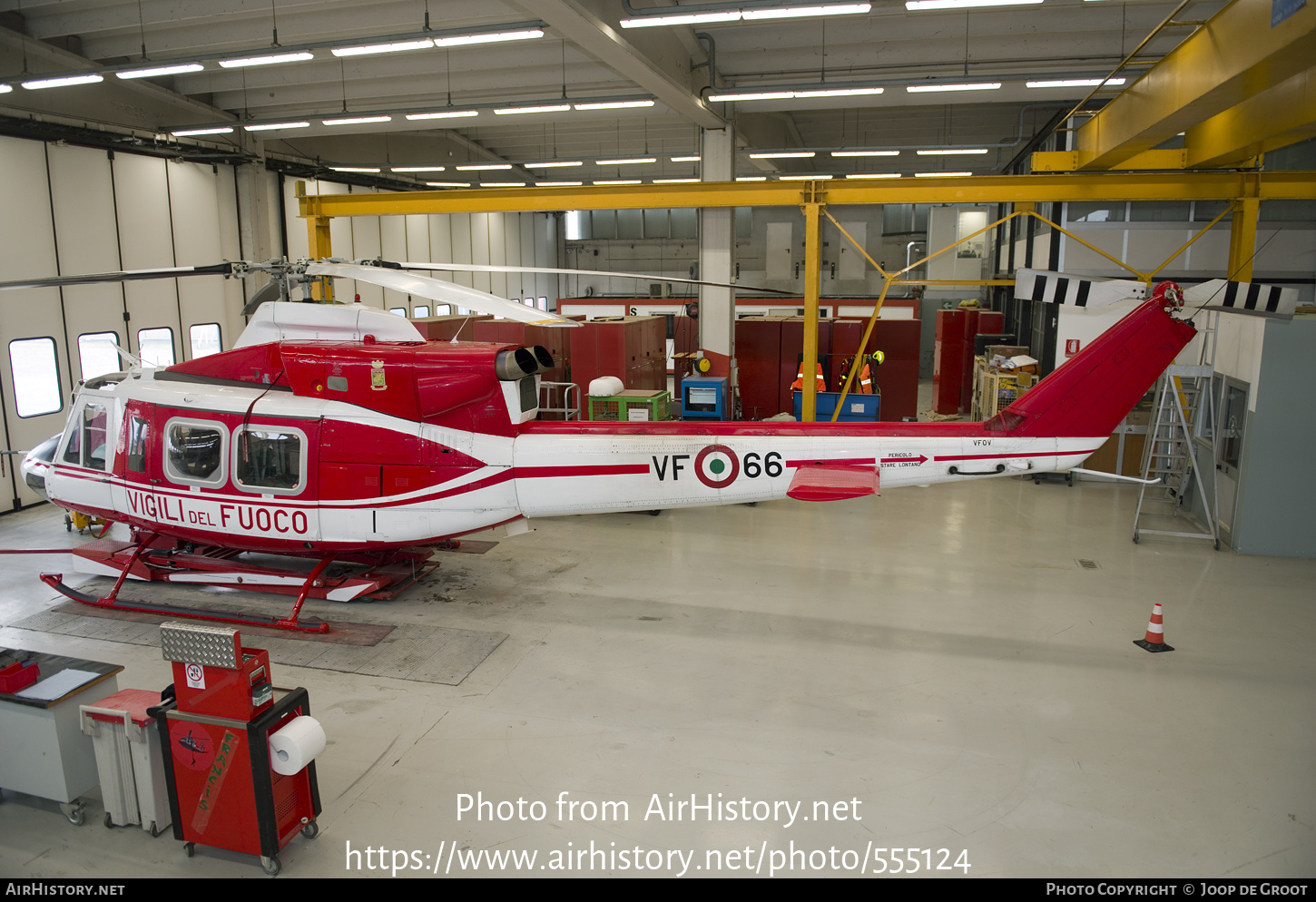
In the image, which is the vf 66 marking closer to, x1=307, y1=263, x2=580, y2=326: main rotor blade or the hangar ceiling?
x1=307, y1=263, x2=580, y2=326: main rotor blade

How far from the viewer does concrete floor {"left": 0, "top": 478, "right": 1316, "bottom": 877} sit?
4.27 meters

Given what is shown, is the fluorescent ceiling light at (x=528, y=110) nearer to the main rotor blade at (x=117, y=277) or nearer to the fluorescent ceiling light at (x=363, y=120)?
the fluorescent ceiling light at (x=363, y=120)

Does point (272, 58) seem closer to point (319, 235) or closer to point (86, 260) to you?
point (319, 235)

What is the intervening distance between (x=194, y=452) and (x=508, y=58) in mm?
7897

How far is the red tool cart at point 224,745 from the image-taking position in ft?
12.6

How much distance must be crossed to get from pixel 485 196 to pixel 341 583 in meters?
6.43

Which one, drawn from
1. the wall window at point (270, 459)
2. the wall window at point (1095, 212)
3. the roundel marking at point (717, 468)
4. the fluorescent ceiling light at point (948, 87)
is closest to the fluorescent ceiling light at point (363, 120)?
the wall window at point (270, 459)

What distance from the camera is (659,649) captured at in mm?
6535

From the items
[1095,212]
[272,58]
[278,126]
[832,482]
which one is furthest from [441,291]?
[1095,212]

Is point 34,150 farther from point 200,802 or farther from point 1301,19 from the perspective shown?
point 1301,19

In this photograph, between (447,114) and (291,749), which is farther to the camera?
(447,114)

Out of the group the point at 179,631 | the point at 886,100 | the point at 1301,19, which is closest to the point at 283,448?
the point at 179,631

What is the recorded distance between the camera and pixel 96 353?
11.8 m

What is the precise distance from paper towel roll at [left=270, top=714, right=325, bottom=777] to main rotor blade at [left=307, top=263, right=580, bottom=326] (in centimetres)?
274
